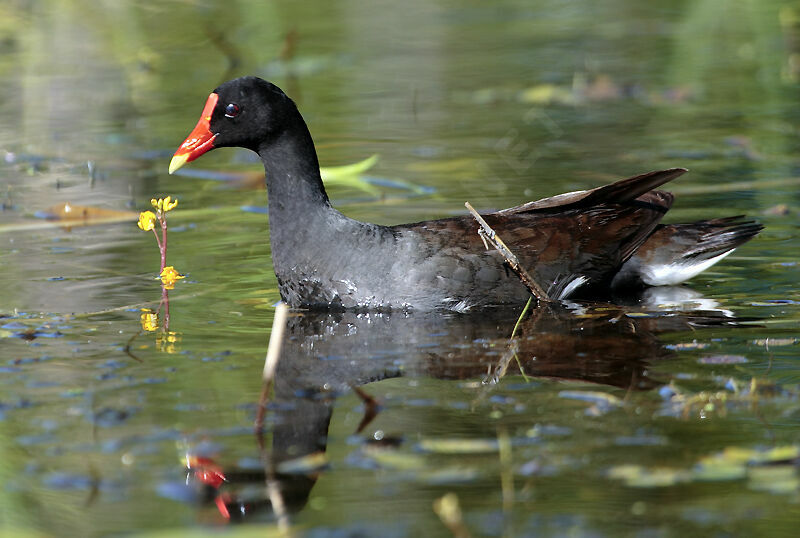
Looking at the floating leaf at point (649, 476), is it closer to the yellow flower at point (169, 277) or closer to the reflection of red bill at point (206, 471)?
the reflection of red bill at point (206, 471)

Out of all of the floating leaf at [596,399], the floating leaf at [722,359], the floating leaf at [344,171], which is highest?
the floating leaf at [344,171]

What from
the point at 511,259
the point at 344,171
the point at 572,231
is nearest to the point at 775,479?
the point at 511,259

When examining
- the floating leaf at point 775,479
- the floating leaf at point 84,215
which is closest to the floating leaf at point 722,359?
the floating leaf at point 775,479

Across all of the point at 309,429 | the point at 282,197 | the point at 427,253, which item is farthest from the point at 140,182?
the point at 309,429

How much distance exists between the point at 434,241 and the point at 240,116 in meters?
1.03

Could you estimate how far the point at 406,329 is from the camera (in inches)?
192

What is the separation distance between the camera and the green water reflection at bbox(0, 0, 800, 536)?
3.11 meters

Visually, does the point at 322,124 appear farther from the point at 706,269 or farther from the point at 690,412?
the point at 690,412

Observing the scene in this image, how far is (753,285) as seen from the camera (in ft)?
17.9

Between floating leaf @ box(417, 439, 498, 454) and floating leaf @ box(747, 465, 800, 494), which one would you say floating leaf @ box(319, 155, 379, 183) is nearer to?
floating leaf @ box(417, 439, 498, 454)

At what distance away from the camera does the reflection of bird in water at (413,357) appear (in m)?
3.29

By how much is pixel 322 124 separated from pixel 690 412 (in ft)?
20.8

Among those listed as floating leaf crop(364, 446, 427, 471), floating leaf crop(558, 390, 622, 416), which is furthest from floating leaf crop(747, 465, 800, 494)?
floating leaf crop(364, 446, 427, 471)

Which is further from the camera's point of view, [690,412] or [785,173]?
[785,173]
